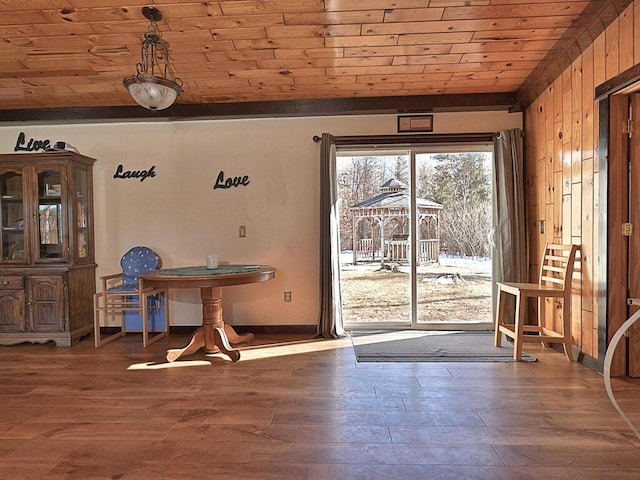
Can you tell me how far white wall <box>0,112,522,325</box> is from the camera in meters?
4.26

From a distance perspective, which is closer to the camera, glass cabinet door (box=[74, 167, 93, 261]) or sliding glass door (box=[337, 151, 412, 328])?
glass cabinet door (box=[74, 167, 93, 261])

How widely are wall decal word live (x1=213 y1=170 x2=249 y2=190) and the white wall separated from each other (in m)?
0.04

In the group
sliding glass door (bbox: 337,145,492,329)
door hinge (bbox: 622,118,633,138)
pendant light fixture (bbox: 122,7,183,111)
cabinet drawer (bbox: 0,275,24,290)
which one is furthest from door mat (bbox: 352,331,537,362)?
cabinet drawer (bbox: 0,275,24,290)

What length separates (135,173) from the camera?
14.2 feet

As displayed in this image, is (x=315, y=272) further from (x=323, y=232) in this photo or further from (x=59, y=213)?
(x=59, y=213)

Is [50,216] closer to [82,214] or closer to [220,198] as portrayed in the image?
[82,214]

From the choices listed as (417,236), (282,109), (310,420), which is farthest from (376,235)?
(310,420)

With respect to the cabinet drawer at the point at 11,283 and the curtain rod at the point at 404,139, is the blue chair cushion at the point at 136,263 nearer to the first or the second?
the cabinet drawer at the point at 11,283

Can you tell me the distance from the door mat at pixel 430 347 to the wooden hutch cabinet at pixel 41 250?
282 cm

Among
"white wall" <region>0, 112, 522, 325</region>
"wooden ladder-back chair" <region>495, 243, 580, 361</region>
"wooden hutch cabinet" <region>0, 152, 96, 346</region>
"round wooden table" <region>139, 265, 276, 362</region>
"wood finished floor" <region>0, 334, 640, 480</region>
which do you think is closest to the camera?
"wood finished floor" <region>0, 334, 640, 480</region>

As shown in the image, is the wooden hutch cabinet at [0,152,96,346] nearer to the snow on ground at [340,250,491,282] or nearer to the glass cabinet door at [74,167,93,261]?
the glass cabinet door at [74,167,93,261]

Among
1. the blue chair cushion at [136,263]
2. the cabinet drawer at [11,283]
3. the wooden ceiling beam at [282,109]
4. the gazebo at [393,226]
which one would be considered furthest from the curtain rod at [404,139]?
the cabinet drawer at [11,283]

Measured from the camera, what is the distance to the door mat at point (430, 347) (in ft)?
10.8

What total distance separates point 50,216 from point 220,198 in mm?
1656
